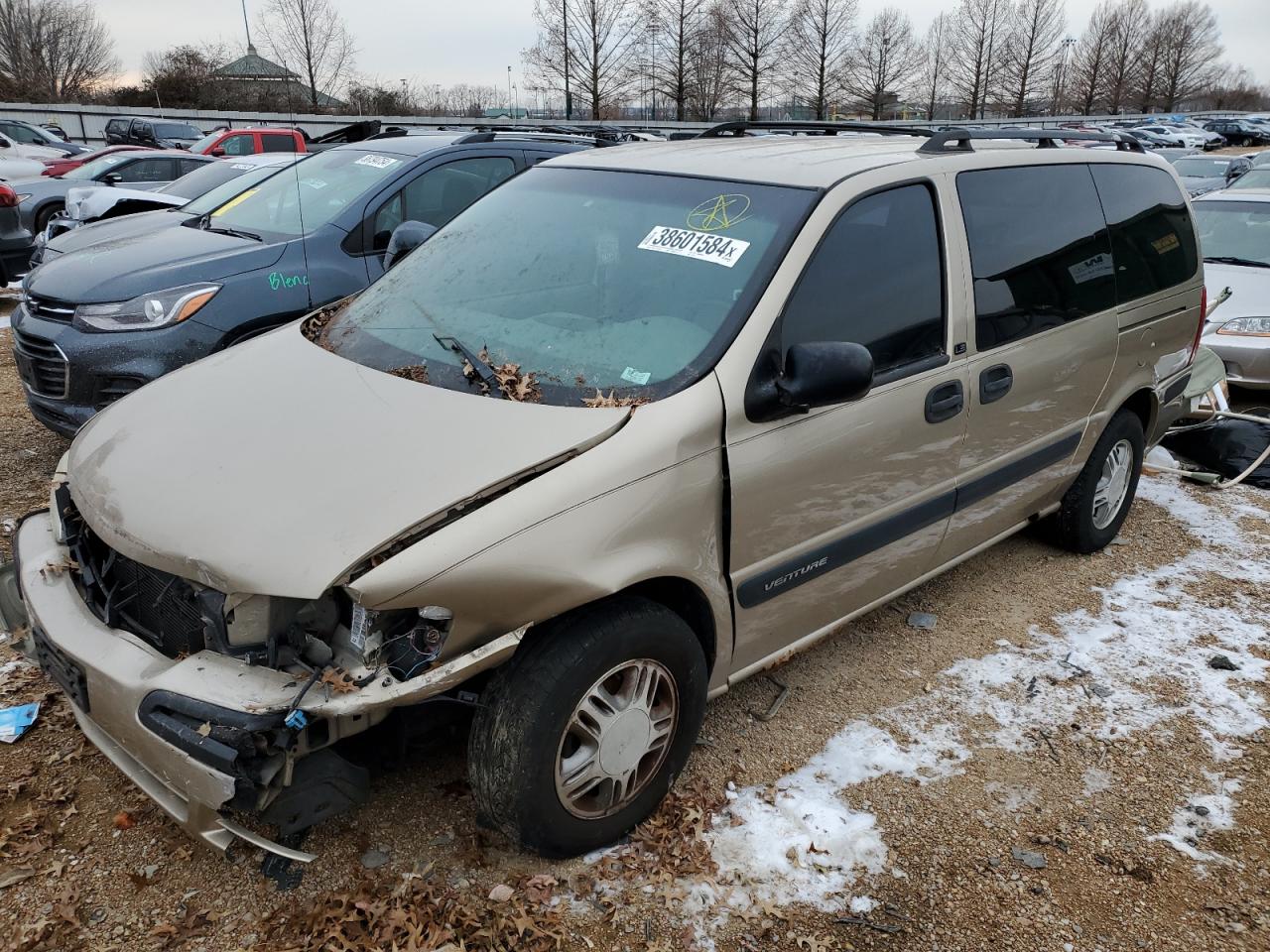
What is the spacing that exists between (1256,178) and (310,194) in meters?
12.9

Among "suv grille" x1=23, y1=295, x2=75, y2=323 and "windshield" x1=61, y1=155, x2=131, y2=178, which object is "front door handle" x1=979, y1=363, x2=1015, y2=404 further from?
"windshield" x1=61, y1=155, x2=131, y2=178

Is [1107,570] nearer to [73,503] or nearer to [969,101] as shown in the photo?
[73,503]

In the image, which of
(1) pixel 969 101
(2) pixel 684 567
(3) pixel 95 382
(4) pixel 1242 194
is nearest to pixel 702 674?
(2) pixel 684 567

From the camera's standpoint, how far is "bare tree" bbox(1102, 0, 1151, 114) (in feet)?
224

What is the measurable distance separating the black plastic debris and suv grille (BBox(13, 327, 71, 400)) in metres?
6.77

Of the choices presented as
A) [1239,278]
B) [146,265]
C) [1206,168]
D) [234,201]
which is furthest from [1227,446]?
[1206,168]

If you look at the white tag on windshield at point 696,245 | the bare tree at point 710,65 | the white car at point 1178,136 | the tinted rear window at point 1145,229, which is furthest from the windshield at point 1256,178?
the bare tree at point 710,65

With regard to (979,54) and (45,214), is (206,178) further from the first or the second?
(979,54)

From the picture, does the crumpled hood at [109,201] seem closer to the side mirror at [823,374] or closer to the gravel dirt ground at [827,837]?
the gravel dirt ground at [827,837]

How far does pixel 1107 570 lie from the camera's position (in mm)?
4719

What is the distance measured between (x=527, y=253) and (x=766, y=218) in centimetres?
86

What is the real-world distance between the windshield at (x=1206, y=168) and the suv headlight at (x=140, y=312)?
68.5 ft

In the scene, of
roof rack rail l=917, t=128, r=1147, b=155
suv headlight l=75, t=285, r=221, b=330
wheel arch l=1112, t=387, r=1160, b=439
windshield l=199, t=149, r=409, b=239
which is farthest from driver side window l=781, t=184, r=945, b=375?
windshield l=199, t=149, r=409, b=239

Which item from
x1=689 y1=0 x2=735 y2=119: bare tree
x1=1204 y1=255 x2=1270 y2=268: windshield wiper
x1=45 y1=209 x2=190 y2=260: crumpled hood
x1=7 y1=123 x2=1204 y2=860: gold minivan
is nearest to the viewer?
x1=7 y1=123 x2=1204 y2=860: gold minivan
